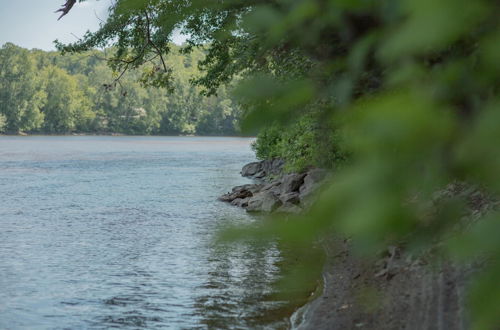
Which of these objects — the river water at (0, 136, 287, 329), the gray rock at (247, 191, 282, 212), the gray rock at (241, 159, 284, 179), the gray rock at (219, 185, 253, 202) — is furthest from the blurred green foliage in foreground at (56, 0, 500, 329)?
the gray rock at (241, 159, 284, 179)

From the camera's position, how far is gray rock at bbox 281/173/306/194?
71.7ft

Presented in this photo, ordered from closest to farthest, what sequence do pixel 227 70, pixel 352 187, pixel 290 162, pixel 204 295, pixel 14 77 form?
pixel 352 187
pixel 204 295
pixel 227 70
pixel 290 162
pixel 14 77

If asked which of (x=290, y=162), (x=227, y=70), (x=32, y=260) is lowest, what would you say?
(x=32, y=260)

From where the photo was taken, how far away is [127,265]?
42.7 ft

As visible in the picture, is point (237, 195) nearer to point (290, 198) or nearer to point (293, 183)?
point (293, 183)

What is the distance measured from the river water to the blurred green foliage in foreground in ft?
0.70

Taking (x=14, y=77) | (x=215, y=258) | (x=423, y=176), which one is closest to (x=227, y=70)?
(x=215, y=258)

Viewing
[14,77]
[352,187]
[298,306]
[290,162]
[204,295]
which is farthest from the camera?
[14,77]

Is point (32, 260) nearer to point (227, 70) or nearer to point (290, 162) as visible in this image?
point (227, 70)

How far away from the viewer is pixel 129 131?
13188cm

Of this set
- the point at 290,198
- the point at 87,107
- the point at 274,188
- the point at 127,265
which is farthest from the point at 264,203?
the point at 87,107

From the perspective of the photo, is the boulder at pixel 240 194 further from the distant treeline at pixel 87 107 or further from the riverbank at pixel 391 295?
the distant treeline at pixel 87 107

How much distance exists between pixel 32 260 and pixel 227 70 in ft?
19.9

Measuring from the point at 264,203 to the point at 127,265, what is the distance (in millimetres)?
8133
